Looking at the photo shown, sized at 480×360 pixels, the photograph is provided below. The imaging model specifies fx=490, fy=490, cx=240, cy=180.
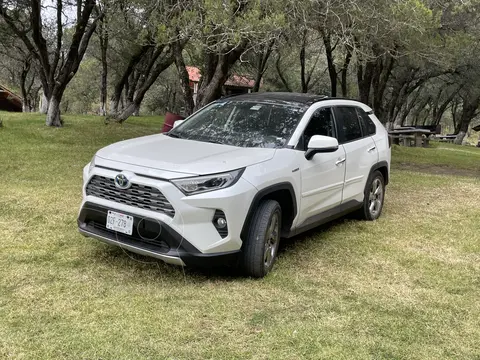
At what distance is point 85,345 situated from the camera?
3.12m

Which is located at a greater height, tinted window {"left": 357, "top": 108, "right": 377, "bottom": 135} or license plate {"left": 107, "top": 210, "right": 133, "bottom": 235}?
tinted window {"left": 357, "top": 108, "right": 377, "bottom": 135}

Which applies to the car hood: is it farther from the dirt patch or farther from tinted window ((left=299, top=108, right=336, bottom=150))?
the dirt patch

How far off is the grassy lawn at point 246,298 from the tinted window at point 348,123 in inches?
47.6

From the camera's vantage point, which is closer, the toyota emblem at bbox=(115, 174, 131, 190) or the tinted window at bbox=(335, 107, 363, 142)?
the toyota emblem at bbox=(115, 174, 131, 190)

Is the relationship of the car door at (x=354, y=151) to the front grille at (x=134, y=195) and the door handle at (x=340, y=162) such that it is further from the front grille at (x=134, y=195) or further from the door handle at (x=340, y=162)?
the front grille at (x=134, y=195)

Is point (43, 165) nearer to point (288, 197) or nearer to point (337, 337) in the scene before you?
point (288, 197)

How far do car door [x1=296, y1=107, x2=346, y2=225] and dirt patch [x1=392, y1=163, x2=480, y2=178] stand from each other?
328 inches

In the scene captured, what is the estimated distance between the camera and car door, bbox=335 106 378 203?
5832 mm

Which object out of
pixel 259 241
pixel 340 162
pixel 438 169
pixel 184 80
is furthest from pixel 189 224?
pixel 438 169

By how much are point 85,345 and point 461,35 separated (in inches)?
552

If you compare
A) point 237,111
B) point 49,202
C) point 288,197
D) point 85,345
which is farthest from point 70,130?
point 85,345

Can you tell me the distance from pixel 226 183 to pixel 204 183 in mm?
185

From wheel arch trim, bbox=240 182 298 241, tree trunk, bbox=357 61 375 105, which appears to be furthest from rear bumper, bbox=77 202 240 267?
tree trunk, bbox=357 61 375 105

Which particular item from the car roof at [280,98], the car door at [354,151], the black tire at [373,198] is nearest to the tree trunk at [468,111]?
the black tire at [373,198]
